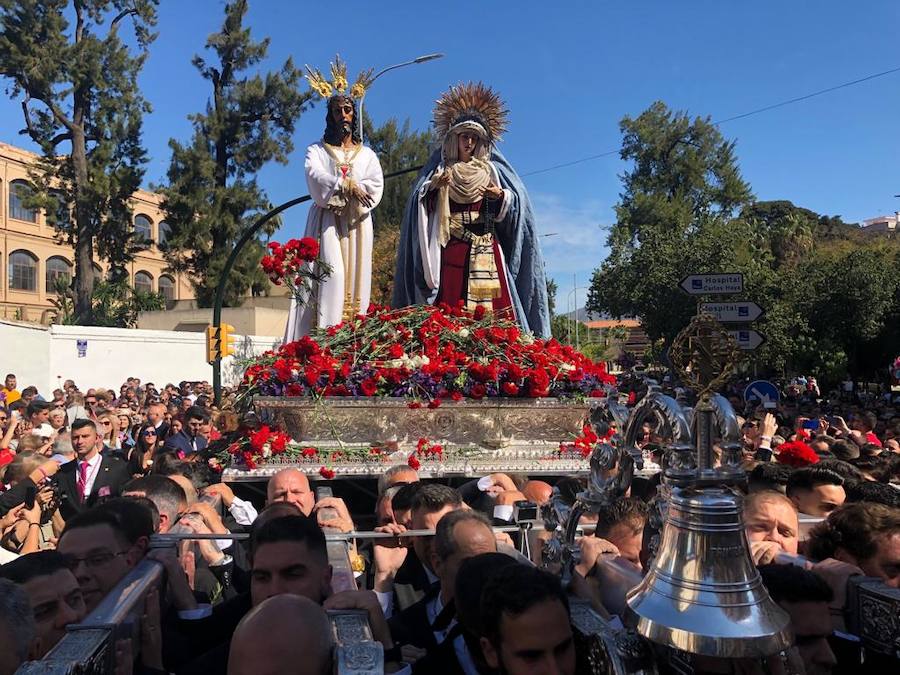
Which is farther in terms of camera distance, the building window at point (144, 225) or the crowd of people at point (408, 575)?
the building window at point (144, 225)

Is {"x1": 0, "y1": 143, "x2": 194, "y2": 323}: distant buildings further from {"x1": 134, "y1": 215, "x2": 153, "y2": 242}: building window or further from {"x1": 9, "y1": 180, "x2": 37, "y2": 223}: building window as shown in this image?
{"x1": 134, "y1": 215, "x2": 153, "y2": 242}: building window

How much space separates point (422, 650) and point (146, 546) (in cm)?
126

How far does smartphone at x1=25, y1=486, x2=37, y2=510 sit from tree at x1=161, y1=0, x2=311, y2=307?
26.0m

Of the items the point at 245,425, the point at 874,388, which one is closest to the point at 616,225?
the point at 874,388

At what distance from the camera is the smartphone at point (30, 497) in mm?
5934

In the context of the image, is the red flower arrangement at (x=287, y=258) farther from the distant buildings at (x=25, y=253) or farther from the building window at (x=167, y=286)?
the building window at (x=167, y=286)

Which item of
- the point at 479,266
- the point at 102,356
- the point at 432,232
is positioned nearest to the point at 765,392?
the point at 479,266

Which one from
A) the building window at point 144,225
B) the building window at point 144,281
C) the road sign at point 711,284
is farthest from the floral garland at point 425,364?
the building window at point 144,281

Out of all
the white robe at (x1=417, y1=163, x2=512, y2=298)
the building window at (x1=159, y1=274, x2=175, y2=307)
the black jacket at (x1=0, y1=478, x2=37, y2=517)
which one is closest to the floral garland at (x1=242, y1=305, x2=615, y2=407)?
the white robe at (x1=417, y1=163, x2=512, y2=298)

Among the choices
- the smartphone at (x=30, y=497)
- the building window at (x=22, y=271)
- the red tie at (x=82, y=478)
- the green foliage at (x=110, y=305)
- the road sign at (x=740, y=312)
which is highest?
the building window at (x=22, y=271)

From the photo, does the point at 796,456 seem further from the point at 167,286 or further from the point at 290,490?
the point at 167,286

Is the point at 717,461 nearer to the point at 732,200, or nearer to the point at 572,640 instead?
the point at 572,640

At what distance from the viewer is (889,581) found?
8.79 feet

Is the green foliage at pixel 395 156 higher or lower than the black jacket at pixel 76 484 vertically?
higher
